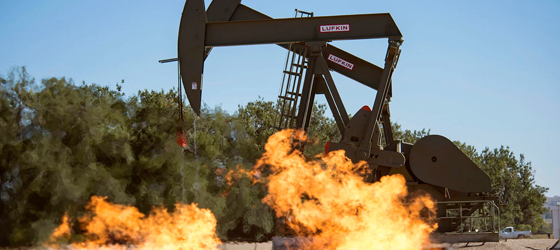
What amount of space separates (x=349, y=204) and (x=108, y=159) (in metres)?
10.5

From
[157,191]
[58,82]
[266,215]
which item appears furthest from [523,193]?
[58,82]

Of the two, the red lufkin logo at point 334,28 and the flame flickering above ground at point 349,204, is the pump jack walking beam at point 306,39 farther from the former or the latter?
the flame flickering above ground at point 349,204

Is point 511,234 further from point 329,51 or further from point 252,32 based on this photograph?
point 252,32

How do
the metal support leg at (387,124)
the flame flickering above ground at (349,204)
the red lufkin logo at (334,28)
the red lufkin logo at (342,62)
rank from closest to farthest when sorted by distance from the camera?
the flame flickering above ground at (349,204)
the red lufkin logo at (334,28)
the red lufkin logo at (342,62)
the metal support leg at (387,124)

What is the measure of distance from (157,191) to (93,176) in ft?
8.14

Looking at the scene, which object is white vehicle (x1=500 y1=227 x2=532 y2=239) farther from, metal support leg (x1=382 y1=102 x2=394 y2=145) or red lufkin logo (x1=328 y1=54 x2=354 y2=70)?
red lufkin logo (x1=328 y1=54 x2=354 y2=70)

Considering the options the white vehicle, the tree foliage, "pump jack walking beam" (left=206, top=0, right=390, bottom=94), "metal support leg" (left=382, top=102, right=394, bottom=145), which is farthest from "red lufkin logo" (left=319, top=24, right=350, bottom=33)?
the white vehicle

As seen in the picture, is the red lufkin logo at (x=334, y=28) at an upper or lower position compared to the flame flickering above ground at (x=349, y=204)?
upper

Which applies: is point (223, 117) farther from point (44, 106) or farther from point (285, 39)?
point (285, 39)

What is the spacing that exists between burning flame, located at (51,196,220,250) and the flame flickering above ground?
85.1 inches

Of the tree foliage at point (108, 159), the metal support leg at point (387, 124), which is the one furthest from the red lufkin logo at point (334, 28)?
the tree foliage at point (108, 159)

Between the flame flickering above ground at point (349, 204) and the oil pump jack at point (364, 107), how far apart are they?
0.77ft

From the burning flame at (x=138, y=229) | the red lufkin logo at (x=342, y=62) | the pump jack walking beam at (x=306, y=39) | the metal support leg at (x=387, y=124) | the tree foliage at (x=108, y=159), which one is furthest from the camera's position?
the tree foliage at (x=108, y=159)

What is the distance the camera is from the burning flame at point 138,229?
11658 millimetres
